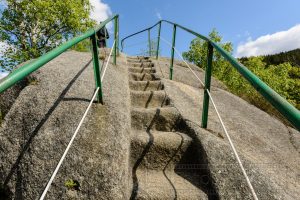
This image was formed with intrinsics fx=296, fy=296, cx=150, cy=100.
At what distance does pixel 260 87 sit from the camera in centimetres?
171

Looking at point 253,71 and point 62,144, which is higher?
point 62,144

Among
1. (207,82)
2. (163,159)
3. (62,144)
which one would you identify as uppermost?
(207,82)

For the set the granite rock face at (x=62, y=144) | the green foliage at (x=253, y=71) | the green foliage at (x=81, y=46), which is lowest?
the green foliage at (x=253, y=71)

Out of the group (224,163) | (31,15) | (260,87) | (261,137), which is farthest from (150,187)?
(31,15)

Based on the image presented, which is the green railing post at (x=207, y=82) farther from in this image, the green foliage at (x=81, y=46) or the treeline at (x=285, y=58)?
the treeline at (x=285, y=58)

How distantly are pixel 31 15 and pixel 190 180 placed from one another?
65.5 feet

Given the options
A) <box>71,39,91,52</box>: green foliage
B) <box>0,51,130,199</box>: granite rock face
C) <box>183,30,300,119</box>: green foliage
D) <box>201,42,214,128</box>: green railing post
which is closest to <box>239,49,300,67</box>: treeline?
<box>183,30,300,119</box>: green foliage

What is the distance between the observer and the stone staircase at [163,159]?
2.70 meters

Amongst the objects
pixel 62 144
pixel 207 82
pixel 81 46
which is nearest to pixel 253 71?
pixel 81 46

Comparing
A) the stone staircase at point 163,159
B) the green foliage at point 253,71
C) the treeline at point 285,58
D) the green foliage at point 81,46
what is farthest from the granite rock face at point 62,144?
the treeline at point 285,58

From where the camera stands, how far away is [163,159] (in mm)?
3168

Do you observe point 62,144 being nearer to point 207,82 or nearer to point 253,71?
point 207,82

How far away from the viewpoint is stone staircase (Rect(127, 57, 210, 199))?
2.70m

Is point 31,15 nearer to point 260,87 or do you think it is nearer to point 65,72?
point 65,72
